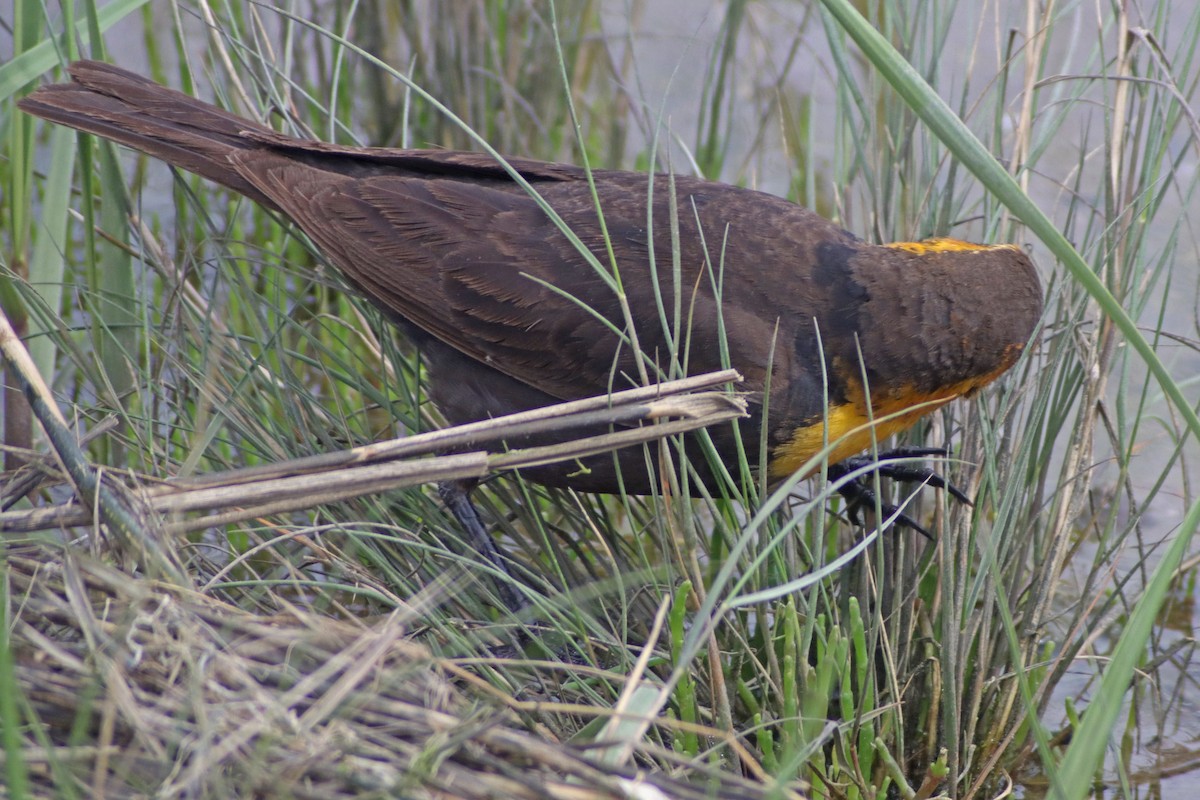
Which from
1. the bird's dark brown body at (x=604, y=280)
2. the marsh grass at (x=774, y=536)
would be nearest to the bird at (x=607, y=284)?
the bird's dark brown body at (x=604, y=280)

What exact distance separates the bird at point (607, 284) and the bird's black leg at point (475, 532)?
15mm

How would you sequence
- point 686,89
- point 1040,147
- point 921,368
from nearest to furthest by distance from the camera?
point 921,368, point 1040,147, point 686,89

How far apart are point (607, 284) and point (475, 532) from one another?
1.99 ft

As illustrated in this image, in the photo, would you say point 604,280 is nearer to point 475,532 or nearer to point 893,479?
point 475,532

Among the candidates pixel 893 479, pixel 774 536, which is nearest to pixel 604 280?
pixel 774 536

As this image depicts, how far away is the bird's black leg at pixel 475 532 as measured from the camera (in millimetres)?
2568

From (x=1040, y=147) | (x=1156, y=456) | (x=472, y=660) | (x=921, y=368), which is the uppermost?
(x=1040, y=147)

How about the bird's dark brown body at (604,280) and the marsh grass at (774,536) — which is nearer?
the marsh grass at (774,536)

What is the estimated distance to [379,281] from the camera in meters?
2.71

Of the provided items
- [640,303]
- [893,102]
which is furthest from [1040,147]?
[640,303]

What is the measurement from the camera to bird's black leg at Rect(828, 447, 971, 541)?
242 cm

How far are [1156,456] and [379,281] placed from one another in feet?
8.08

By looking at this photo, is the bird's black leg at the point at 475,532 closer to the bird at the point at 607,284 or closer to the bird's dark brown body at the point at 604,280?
the bird at the point at 607,284

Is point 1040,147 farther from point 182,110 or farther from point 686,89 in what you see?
point 686,89
